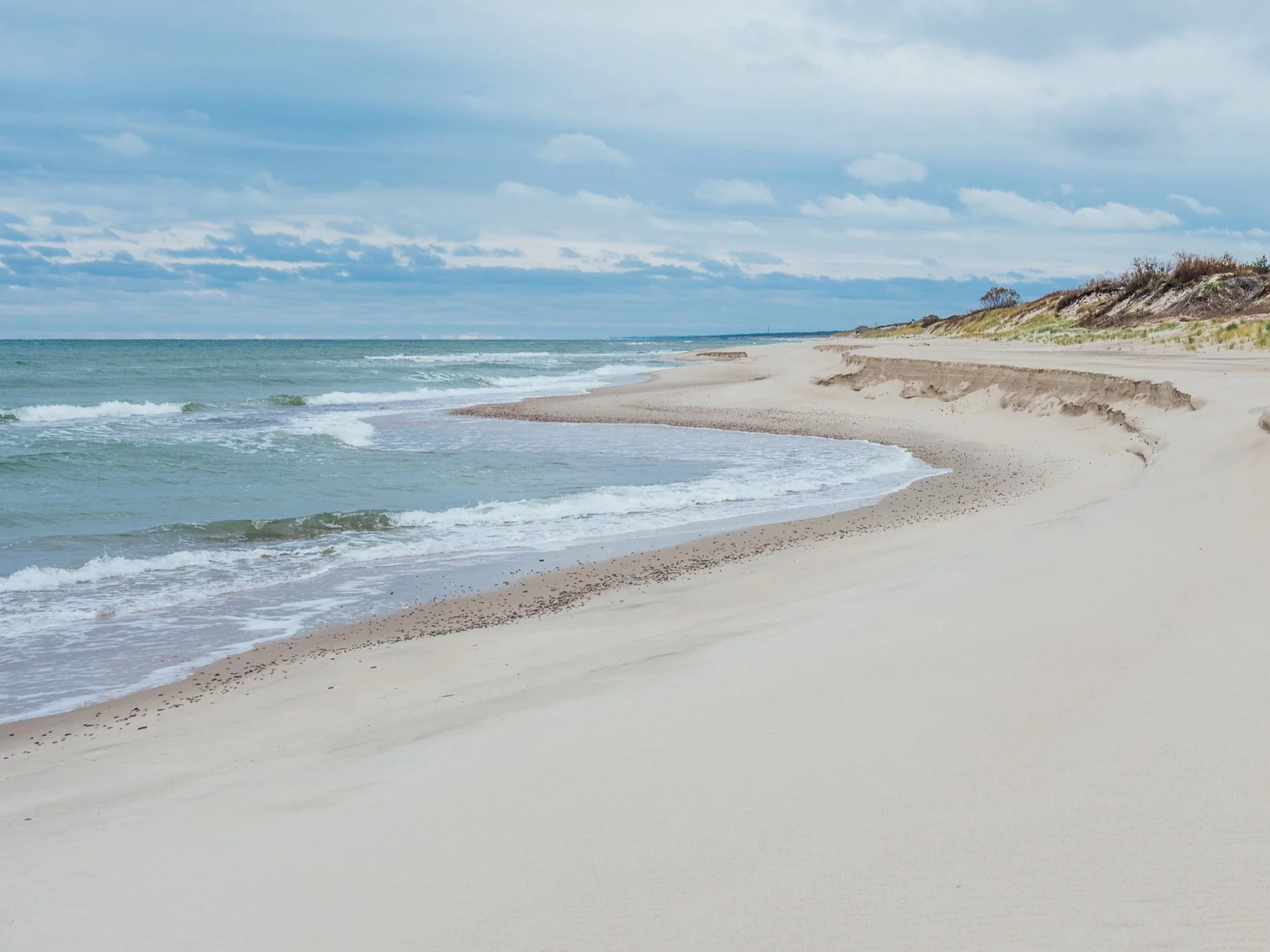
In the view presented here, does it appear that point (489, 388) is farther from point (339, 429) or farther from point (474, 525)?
point (474, 525)

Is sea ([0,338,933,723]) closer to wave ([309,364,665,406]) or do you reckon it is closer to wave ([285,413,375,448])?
wave ([285,413,375,448])

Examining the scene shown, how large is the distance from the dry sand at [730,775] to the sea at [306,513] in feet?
4.85

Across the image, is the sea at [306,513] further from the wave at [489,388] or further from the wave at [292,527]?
the wave at [489,388]

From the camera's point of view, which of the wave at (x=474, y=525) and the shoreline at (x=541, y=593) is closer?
the shoreline at (x=541, y=593)

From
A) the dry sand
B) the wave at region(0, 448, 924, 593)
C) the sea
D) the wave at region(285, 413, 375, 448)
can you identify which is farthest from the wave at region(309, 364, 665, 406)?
the dry sand

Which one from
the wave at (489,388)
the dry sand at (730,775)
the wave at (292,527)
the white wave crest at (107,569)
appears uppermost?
the wave at (489,388)

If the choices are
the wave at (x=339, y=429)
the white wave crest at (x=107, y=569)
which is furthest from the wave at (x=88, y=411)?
the white wave crest at (x=107, y=569)

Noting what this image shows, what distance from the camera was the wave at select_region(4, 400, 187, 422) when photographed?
3400 centimetres

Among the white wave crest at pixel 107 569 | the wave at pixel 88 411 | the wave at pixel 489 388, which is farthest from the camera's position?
the wave at pixel 489 388

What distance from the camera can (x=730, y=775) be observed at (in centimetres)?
389

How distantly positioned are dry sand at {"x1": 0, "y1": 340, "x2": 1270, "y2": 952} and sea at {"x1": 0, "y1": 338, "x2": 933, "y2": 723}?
148cm

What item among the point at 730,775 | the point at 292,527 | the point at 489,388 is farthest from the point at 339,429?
the point at 730,775

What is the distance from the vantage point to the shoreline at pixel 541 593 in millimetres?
6961

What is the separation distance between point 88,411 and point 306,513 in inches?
1033
